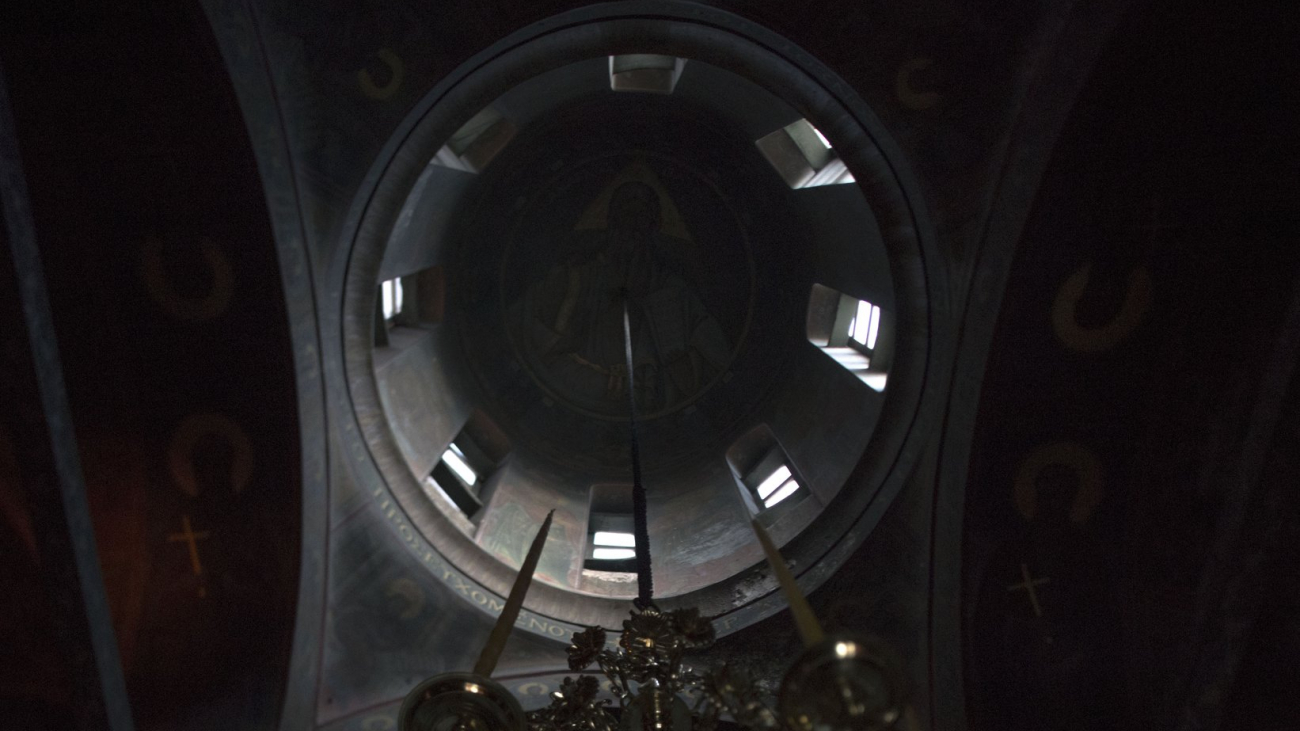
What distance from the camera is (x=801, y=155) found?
939 cm

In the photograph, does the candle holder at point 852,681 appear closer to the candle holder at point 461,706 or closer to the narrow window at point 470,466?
the candle holder at point 461,706

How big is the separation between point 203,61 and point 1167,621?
24.5ft

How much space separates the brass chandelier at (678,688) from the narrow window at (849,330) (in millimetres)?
4198

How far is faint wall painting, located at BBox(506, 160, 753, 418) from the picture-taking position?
36.7 feet

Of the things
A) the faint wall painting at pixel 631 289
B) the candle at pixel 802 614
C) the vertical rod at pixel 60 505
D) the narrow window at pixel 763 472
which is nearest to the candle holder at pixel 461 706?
the candle at pixel 802 614

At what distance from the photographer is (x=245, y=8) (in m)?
5.54

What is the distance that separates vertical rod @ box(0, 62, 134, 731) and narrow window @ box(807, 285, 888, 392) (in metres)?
6.09

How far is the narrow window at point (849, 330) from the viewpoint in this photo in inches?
332

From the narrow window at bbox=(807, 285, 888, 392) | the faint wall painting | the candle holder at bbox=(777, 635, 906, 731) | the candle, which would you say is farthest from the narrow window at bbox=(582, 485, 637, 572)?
the candle holder at bbox=(777, 635, 906, 731)

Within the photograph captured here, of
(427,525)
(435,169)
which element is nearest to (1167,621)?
(427,525)

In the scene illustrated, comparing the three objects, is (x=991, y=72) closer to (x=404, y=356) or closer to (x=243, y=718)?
(x=404, y=356)

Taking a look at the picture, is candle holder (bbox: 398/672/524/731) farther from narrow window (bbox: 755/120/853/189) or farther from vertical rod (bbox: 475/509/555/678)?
narrow window (bbox: 755/120/853/189)

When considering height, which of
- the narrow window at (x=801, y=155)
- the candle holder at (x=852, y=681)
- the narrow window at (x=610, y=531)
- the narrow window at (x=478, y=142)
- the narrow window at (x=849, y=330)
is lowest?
the candle holder at (x=852, y=681)

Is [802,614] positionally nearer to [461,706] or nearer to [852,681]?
[852,681]
